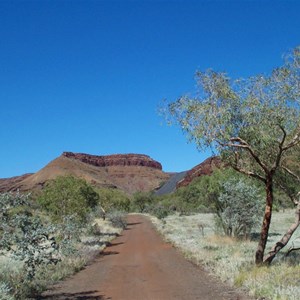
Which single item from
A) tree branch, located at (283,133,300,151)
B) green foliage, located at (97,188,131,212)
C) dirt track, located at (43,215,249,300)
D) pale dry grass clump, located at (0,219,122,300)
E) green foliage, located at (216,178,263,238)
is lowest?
dirt track, located at (43,215,249,300)

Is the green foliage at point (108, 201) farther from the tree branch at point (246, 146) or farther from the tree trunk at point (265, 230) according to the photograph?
the tree branch at point (246, 146)

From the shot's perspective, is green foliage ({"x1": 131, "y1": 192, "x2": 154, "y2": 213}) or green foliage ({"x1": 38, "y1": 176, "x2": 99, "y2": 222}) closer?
green foliage ({"x1": 38, "y1": 176, "x2": 99, "y2": 222})

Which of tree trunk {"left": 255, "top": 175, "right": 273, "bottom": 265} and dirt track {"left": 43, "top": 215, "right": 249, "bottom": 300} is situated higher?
tree trunk {"left": 255, "top": 175, "right": 273, "bottom": 265}

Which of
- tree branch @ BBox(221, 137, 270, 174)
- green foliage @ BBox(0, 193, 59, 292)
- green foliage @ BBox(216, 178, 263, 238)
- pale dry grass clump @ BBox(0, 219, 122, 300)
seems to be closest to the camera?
green foliage @ BBox(0, 193, 59, 292)

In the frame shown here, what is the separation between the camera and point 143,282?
1570 centimetres

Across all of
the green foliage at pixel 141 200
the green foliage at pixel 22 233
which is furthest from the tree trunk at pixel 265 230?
the green foliage at pixel 141 200

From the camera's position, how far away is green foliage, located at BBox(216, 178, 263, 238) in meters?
30.6

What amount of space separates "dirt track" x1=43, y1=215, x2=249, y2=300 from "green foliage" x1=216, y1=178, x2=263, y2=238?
8.80 meters

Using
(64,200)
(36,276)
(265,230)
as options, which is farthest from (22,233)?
(64,200)

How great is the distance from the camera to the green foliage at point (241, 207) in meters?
30.6

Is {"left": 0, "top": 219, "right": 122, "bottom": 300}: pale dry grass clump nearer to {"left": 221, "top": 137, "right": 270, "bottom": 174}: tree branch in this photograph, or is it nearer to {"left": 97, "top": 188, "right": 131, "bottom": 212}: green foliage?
{"left": 221, "top": 137, "right": 270, "bottom": 174}: tree branch

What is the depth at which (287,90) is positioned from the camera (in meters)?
15.3

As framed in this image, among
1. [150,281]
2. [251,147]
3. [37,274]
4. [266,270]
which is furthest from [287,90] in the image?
[37,274]

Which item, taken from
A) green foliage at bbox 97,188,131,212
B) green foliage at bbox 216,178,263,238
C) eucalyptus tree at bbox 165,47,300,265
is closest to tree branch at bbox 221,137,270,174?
eucalyptus tree at bbox 165,47,300,265
